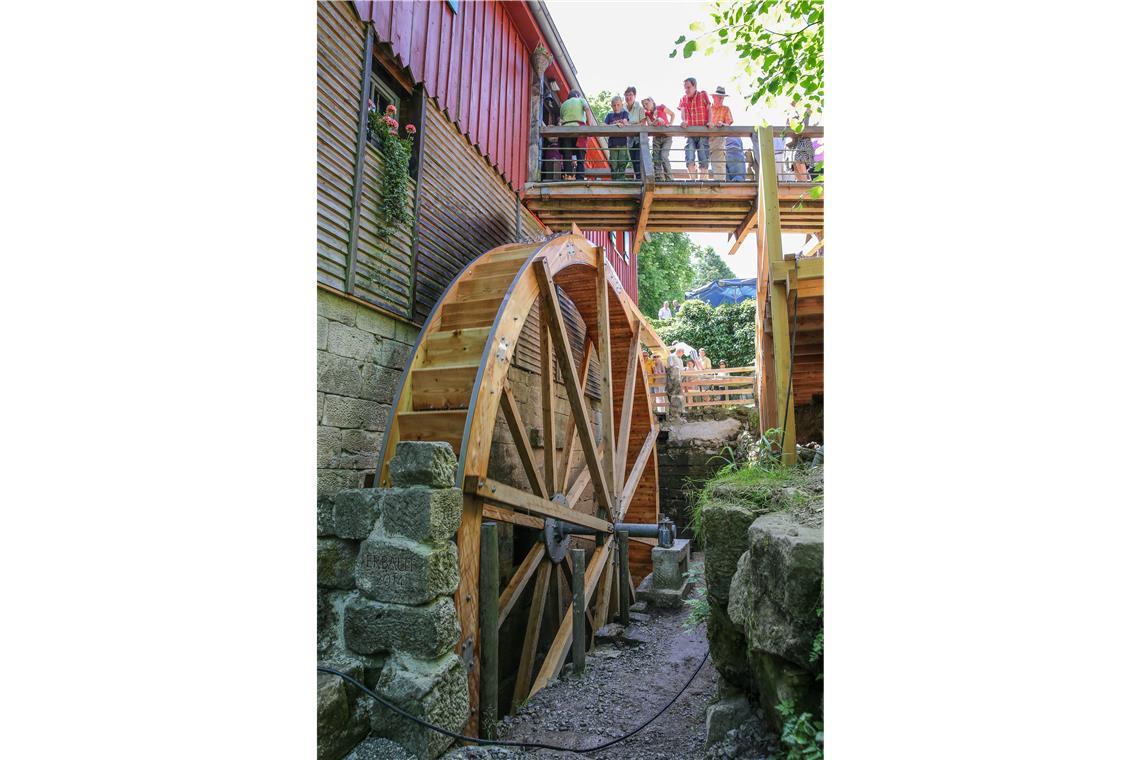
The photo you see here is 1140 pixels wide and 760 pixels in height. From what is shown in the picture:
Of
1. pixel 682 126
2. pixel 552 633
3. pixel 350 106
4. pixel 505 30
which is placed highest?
pixel 505 30

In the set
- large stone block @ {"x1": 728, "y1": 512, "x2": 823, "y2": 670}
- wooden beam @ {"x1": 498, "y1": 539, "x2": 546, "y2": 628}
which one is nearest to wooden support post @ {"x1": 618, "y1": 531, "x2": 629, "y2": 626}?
wooden beam @ {"x1": 498, "y1": 539, "x2": 546, "y2": 628}

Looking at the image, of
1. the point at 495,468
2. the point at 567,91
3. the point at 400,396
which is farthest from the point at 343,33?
the point at 567,91

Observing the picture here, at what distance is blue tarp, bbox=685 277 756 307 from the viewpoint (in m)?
18.7

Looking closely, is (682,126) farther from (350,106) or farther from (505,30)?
(350,106)

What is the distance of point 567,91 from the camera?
7988 millimetres

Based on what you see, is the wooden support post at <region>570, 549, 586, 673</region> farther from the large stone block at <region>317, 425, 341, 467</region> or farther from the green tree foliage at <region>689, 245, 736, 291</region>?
the green tree foliage at <region>689, 245, 736, 291</region>

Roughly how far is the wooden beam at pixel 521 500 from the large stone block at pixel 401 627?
838 millimetres

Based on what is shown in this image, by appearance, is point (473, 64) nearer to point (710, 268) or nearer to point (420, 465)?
point (420, 465)

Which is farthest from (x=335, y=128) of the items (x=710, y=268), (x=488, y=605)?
(x=710, y=268)

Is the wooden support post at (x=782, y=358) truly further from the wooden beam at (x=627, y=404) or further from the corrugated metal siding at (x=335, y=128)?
the wooden beam at (x=627, y=404)

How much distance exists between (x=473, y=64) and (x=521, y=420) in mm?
3128

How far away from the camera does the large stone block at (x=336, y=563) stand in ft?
8.71

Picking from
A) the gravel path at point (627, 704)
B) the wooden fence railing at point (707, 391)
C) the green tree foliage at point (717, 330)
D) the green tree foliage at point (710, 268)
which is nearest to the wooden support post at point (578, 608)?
the gravel path at point (627, 704)
